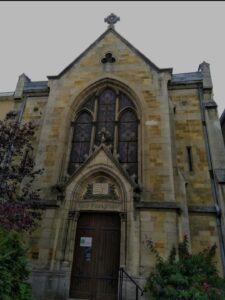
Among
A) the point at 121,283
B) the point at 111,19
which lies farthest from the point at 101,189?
the point at 111,19

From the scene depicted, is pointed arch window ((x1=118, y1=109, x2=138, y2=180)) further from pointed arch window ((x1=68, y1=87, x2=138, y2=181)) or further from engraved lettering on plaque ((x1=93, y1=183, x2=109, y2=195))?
engraved lettering on plaque ((x1=93, y1=183, x2=109, y2=195))

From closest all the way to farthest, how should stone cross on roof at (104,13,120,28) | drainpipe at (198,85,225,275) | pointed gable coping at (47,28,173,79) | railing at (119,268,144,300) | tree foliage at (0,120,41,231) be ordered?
tree foliage at (0,120,41,231) < railing at (119,268,144,300) < drainpipe at (198,85,225,275) < pointed gable coping at (47,28,173,79) < stone cross on roof at (104,13,120,28)

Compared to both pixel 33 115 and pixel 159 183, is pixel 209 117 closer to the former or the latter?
pixel 159 183

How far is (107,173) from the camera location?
29.9ft

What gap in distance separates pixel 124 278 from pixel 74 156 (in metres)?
5.04

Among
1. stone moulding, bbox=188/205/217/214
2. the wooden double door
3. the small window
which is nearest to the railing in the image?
the wooden double door

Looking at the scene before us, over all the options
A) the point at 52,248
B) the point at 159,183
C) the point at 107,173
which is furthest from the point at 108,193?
the point at 52,248

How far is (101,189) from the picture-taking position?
356 inches

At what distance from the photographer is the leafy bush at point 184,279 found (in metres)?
5.94

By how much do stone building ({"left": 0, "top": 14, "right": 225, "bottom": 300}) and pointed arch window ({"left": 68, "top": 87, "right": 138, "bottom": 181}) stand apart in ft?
0.15

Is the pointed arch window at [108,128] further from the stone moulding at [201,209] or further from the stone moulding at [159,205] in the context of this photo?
the stone moulding at [201,209]

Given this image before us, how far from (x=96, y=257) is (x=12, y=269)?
3.75 m

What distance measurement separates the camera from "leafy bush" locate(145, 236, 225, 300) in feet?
19.5

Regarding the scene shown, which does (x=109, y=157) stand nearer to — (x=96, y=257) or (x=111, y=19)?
(x=96, y=257)
